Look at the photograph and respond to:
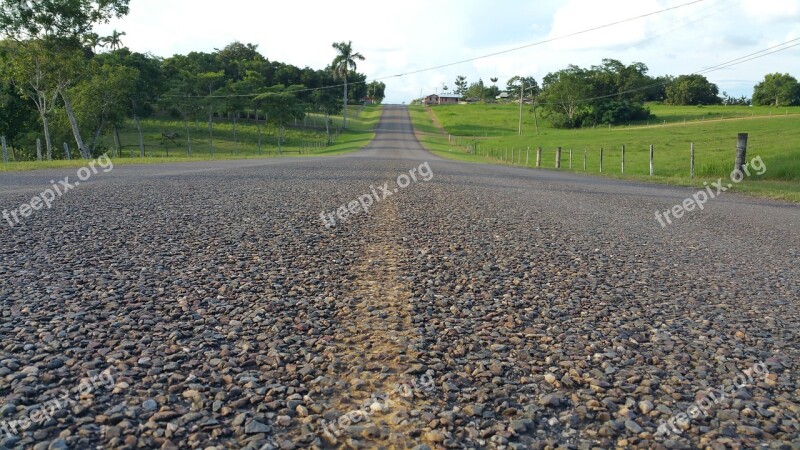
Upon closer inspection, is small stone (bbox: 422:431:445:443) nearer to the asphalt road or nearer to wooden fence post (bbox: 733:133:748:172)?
the asphalt road

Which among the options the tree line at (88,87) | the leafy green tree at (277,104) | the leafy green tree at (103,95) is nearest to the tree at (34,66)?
the tree line at (88,87)

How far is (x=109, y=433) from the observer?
251 centimetres

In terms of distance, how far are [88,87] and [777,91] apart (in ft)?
370

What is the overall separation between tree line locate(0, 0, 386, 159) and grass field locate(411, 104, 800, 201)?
21637mm

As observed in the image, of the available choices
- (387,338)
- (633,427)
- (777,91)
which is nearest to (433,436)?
(633,427)

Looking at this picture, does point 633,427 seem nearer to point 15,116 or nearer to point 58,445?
point 58,445

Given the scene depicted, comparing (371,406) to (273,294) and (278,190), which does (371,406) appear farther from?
(278,190)

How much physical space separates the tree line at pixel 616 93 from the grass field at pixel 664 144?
398 centimetres

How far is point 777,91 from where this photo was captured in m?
104

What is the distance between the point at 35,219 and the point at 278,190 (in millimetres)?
5557

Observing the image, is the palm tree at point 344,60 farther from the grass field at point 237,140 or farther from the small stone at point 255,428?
the small stone at point 255,428

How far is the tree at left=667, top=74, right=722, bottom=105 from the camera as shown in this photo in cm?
10538

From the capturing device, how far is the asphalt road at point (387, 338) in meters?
2.72

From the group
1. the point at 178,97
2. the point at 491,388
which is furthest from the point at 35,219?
the point at 178,97
